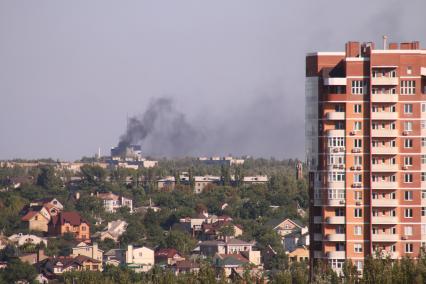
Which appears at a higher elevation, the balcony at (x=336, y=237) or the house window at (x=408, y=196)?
the house window at (x=408, y=196)

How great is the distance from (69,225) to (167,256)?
2448 centimetres

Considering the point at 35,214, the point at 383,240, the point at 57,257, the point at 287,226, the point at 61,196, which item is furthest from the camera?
the point at 61,196

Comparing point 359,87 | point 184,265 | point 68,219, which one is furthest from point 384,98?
point 68,219

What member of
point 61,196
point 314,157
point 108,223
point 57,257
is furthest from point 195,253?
point 314,157

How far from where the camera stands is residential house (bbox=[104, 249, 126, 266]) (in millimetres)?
121812

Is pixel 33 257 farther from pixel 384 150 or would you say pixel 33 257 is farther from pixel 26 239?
pixel 384 150

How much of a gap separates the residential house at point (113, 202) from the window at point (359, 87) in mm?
112271

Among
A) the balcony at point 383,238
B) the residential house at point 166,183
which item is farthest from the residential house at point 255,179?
the balcony at point 383,238

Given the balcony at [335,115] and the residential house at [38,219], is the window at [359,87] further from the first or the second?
the residential house at [38,219]

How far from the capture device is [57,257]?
123m

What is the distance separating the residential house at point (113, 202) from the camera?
169625 millimetres

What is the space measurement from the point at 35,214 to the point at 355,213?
98.5 m

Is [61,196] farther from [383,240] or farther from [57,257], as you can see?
[383,240]

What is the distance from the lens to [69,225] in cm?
14638
